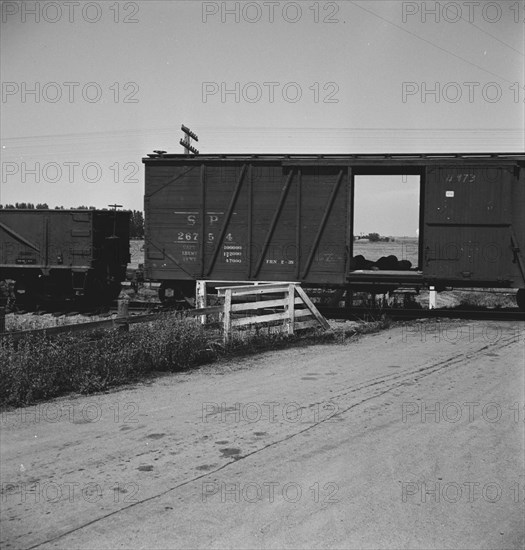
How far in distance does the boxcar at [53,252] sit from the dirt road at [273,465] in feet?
31.6

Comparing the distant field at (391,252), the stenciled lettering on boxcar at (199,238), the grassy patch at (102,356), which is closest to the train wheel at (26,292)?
the stenciled lettering on boxcar at (199,238)

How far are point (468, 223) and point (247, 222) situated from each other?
16.9 ft

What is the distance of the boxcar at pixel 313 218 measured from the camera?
13969mm

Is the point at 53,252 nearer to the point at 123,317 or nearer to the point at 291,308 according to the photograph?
the point at 291,308

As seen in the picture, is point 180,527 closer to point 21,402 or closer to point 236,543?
point 236,543

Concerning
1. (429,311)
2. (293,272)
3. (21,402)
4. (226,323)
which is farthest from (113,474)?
(429,311)

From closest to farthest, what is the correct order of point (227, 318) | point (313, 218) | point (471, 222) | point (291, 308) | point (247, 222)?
1. point (227, 318)
2. point (291, 308)
3. point (471, 222)
4. point (313, 218)
5. point (247, 222)

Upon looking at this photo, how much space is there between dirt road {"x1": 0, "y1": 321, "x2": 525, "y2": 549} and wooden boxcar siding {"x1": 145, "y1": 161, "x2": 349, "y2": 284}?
6.53 metres

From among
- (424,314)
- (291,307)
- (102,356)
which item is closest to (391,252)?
(424,314)

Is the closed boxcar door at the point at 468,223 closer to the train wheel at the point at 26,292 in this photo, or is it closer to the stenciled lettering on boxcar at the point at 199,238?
the stenciled lettering on boxcar at the point at 199,238

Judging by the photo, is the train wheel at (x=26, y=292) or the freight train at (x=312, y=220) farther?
the train wheel at (x=26, y=292)

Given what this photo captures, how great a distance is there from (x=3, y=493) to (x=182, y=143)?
19523 millimetres

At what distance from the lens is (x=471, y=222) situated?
46.0 feet

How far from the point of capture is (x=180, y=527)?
395cm
